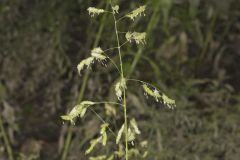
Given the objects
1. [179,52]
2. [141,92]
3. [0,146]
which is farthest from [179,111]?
[0,146]

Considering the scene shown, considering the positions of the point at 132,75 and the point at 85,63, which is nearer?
the point at 85,63

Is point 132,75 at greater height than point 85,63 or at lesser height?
greater

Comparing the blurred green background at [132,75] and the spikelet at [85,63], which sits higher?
the blurred green background at [132,75]

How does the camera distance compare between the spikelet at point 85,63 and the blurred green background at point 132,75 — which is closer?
the spikelet at point 85,63

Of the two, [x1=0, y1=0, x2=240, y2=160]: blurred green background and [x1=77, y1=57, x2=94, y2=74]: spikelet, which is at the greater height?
[x1=0, y1=0, x2=240, y2=160]: blurred green background

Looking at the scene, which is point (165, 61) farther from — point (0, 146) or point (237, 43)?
point (0, 146)

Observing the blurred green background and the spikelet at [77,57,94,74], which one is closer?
the spikelet at [77,57,94,74]

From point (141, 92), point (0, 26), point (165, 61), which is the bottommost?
point (141, 92)

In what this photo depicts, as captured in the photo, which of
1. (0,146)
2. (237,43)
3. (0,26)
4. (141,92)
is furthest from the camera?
(237,43)
